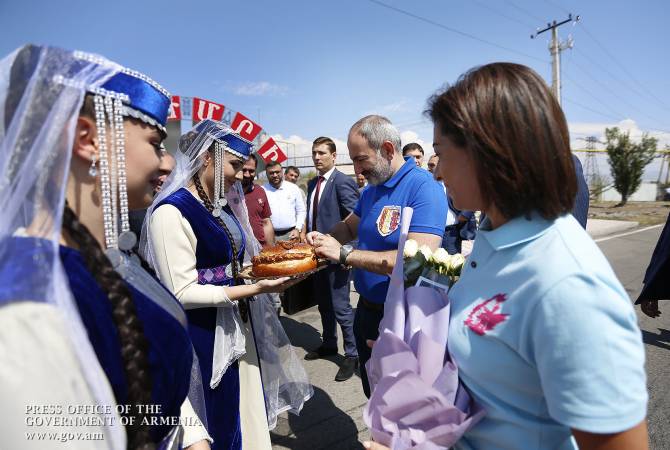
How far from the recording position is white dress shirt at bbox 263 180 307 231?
6875 millimetres

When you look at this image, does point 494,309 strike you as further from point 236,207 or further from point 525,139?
point 236,207

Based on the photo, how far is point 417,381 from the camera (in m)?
1.09

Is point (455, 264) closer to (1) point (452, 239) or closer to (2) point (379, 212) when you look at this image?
(2) point (379, 212)

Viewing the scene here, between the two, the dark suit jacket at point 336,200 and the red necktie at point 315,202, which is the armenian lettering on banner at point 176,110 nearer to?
the red necktie at point 315,202

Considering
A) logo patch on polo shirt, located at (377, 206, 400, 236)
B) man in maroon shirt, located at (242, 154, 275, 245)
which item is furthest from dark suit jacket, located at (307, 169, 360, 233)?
logo patch on polo shirt, located at (377, 206, 400, 236)

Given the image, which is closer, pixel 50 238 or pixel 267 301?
pixel 50 238

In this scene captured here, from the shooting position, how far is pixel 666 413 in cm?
306

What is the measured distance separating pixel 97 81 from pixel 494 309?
47.7 inches

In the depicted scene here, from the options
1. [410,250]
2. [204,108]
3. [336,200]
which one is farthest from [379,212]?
[204,108]

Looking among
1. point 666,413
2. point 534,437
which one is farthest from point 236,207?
point 666,413

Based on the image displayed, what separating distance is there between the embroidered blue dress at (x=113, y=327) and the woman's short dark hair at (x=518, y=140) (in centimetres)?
102

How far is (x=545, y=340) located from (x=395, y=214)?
152 cm

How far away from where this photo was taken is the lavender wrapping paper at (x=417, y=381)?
1.08m

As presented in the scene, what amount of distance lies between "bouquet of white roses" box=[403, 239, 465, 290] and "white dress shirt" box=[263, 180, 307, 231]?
5.52m
